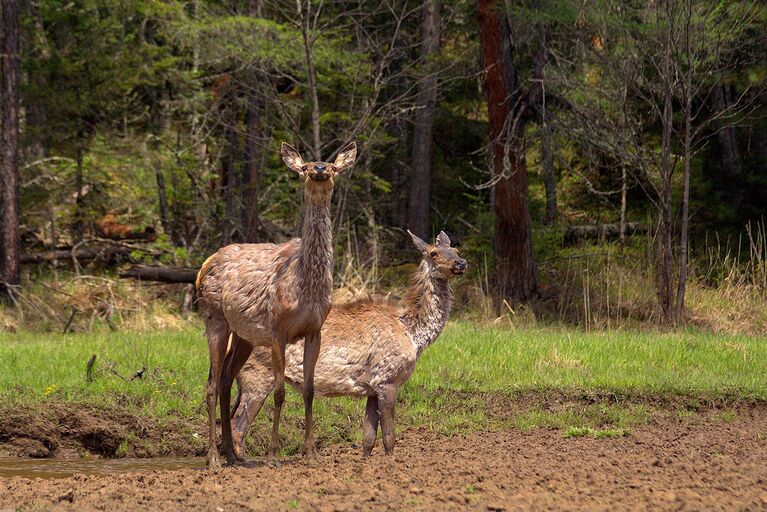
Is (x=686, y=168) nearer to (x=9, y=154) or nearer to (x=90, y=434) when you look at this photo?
(x=90, y=434)

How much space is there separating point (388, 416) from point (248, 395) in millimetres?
1428

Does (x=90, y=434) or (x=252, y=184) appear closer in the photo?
(x=90, y=434)

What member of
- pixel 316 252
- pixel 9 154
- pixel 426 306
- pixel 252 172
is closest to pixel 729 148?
pixel 252 172

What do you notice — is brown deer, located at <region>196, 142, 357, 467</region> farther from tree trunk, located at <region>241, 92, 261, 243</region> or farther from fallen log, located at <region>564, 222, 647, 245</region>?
fallen log, located at <region>564, 222, 647, 245</region>

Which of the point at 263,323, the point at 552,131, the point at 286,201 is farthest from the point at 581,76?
the point at 263,323

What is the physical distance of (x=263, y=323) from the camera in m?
9.30

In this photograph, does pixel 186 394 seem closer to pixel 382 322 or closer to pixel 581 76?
pixel 382 322

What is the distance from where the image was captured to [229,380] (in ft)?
32.5

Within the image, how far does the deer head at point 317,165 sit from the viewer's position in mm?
8906

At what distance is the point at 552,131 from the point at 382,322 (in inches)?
480

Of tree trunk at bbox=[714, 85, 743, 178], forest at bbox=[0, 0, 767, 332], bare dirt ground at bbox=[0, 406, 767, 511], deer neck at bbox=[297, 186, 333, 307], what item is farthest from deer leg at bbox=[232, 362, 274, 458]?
tree trunk at bbox=[714, 85, 743, 178]

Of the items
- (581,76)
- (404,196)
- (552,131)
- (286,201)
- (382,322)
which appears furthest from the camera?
(404,196)

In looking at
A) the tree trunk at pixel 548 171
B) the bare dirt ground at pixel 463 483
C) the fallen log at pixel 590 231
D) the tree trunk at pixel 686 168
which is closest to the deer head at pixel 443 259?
the bare dirt ground at pixel 463 483

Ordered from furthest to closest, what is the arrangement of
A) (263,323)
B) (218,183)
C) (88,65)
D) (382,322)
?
(218,183) → (88,65) → (382,322) → (263,323)
